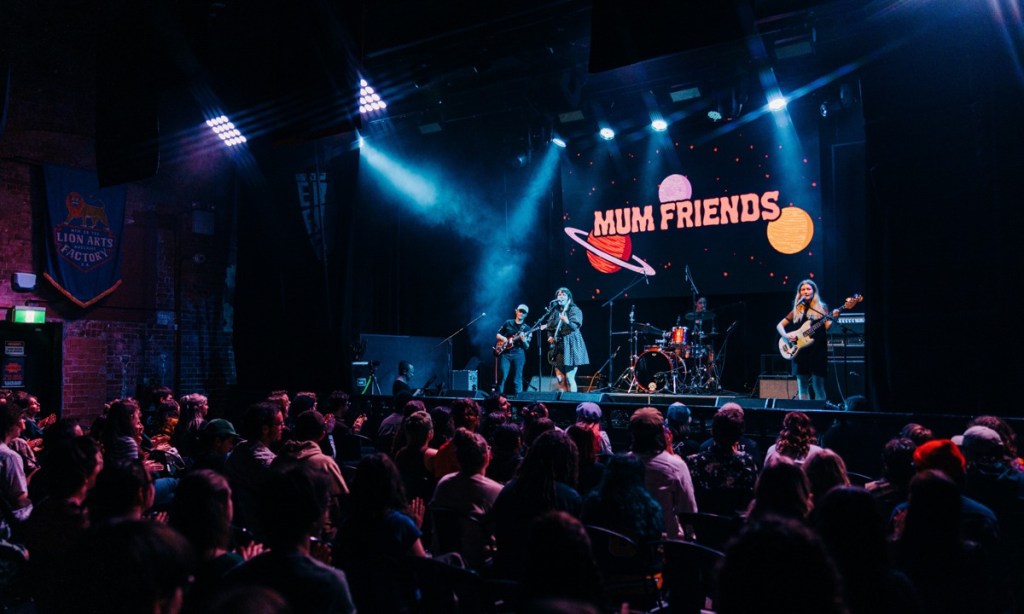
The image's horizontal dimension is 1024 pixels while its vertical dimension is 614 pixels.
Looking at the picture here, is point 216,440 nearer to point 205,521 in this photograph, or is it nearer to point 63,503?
point 63,503

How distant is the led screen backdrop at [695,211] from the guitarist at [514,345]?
5.64ft

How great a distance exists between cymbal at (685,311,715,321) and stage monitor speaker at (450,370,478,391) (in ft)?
13.2

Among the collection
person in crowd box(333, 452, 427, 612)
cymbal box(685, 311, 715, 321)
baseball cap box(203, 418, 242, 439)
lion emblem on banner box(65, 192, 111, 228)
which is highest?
lion emblem on banner box(65, 192, 111, 228)

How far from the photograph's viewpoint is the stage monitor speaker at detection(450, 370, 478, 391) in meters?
13.6

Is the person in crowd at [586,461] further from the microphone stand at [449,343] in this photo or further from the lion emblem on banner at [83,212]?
the lion emblem on banner at [83,212]

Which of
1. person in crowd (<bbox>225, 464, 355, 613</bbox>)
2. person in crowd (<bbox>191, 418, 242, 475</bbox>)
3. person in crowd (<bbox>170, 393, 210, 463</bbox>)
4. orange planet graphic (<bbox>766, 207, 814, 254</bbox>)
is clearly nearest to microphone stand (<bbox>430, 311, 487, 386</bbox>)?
orange planet graphic (<bbox>766, 207, 814, 254</bbox>)

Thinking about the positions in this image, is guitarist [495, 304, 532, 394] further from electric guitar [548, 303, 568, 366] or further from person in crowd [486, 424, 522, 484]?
person in crowd [486, 424, 522, 484]

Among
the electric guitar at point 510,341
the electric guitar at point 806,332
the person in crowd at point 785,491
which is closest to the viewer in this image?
the person in crowd at point 785,491

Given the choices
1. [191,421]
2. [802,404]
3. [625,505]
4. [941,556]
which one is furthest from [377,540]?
[802,404]

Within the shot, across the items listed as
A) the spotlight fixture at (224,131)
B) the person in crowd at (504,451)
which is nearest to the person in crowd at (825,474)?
the person in crowd at (504,451)

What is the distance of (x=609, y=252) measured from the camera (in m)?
13.9

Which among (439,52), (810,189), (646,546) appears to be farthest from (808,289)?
(646,546)

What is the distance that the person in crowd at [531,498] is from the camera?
3.28 m

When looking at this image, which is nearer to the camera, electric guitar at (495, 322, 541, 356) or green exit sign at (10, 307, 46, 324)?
green exit sign at (10, 307, 46, 324)
